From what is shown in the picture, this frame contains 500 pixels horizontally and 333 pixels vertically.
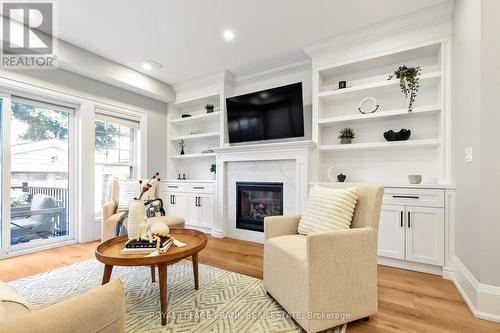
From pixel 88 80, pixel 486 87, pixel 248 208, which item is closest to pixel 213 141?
pixel 248 208

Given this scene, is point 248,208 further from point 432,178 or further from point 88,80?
point 88,80

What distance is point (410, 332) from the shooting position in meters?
1.54

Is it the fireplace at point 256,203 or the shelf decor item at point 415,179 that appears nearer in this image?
the shelf decor item at point 415,179

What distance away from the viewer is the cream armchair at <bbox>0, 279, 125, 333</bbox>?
1.93ft

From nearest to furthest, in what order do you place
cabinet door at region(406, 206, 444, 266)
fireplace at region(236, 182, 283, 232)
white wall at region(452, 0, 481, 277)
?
white wall at region(452, 0, 481, 277)
cabinet door at region(406, 206, 444, 266)
fireplace at region(236, 182, 283, 232)

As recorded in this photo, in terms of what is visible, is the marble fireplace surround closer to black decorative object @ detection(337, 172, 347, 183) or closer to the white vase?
black decorative object @ detection(337, 172, 347, 183)

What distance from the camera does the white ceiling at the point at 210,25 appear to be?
2.44 meters

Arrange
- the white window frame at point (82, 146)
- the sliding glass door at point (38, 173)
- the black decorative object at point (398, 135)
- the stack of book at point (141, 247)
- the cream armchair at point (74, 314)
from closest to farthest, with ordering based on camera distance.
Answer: the cream armchair at point (74, 314) → the stack of book at point (141, 247) → the black decorative object at point (398, 135) → the sliding glass door at point (38, 173) → the white window frame at point (82, 146)

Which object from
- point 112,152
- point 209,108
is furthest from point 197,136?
point 112,152

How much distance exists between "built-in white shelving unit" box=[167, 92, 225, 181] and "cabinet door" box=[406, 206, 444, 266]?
119 inches

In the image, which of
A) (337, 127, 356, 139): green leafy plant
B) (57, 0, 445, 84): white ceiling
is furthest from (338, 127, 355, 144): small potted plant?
(57, 0, 445, 84): white ceiling

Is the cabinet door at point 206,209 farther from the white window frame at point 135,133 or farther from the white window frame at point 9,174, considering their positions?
the white window frame at point 9,174

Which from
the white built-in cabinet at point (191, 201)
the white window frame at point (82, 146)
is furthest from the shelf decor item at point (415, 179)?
the white window frame at point (82, 146)

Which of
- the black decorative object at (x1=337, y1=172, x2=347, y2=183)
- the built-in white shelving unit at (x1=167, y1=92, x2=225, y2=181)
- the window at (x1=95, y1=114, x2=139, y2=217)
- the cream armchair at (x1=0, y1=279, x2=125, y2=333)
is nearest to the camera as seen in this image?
the cream armchair at (x1=0, y1=279, x2=125, y2=333)
